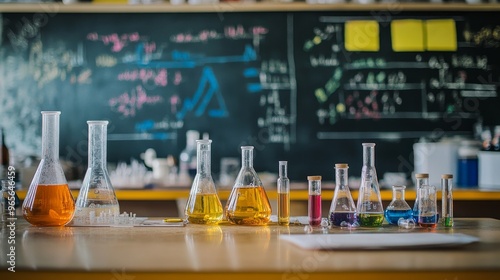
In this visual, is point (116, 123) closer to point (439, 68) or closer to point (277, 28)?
point (277, 28)

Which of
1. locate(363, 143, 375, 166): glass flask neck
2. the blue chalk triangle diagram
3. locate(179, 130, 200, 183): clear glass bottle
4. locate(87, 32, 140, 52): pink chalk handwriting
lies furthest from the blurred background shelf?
locate(363, 143, 375, 166): glass flask neck

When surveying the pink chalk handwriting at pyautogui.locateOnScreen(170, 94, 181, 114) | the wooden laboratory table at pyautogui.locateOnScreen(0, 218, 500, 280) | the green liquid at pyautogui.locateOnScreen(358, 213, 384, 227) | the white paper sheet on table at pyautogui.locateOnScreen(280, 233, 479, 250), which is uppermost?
the pink chalk handwriting at pyautogui.locateOnScreen(170, 94, 181, 114)

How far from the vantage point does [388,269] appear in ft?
3.51

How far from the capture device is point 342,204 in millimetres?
1635

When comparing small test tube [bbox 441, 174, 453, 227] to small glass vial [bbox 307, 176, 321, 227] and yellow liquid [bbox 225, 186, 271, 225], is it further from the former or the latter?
yellow liquid [bbox 225, 186, 271, 225]

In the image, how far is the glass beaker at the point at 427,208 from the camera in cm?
162

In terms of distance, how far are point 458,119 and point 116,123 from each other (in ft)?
7.26

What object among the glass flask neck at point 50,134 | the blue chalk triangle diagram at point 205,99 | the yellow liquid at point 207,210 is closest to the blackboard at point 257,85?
the blue chalk triangle diagram at point 205,99

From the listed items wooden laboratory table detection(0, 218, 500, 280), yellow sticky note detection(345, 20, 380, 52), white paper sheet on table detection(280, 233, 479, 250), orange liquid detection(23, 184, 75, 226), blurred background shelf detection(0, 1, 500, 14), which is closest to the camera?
wooden laboratory table detection(0, 218, 500, 280)

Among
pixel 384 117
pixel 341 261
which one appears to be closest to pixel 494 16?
pixel 384 117

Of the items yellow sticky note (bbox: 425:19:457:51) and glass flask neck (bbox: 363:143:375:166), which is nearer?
glass flask neck (bbox: 363:143:375:166)

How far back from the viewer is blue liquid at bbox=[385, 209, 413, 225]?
168 cm

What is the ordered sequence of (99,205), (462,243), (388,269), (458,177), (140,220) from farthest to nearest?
1. (458,177)
2. (140,220)
3. (99,205)
4. (462,243)
5. (388,269)

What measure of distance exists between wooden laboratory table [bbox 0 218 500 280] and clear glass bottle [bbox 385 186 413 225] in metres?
0.27
